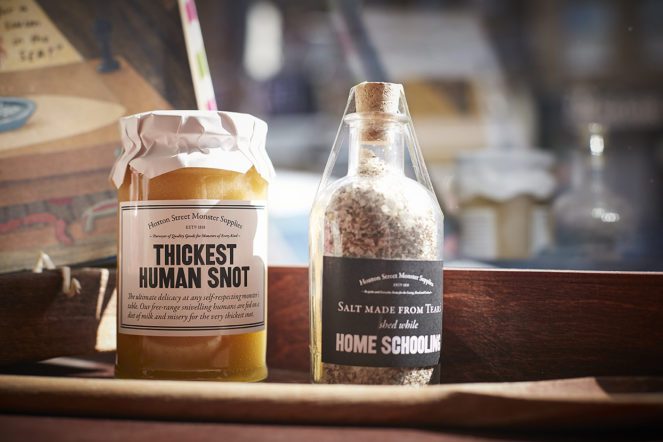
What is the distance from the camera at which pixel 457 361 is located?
1.92 feet

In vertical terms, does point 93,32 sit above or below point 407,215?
Answer: above

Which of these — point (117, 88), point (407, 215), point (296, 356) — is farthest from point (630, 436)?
point (117, 88)

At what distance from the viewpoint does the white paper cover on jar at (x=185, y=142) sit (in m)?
0.56

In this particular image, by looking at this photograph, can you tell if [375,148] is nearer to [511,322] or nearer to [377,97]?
[377,97]

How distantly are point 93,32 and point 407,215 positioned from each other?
1.38 ft

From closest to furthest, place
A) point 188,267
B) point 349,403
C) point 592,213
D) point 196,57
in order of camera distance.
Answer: point 349,403, point 188,267, point 196,57, point 592,213

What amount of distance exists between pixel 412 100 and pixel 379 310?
136cm

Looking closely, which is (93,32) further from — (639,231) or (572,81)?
(572,81)

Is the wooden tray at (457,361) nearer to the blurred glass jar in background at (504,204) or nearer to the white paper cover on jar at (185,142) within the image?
the white paper cover on jar at (185,142)

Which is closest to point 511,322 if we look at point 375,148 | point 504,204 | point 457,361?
point 457,361

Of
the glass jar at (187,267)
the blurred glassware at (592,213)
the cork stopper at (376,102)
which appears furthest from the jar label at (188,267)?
the blurred glassware at (592,213)

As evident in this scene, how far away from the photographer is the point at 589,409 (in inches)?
16.3

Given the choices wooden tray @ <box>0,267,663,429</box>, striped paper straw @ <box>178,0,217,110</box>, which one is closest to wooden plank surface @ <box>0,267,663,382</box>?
wooden tray @ <box>0,267,663,429</box>

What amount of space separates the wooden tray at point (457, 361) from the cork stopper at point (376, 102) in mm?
131
